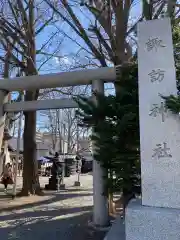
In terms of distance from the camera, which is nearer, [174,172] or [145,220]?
[145,220]

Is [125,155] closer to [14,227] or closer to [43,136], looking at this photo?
[14,227]

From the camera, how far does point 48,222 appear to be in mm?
6285

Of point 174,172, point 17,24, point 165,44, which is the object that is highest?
point 17,24

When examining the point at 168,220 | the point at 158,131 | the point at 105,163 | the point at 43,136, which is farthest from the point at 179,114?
the point at 43,136

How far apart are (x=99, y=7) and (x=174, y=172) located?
20.3 ft

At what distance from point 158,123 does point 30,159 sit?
7496 millimetres

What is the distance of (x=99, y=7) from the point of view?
27.4 ft

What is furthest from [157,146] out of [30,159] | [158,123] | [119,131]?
[30,159]

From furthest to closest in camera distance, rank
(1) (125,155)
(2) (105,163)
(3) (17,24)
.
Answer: (3) (17,24)
(2) (105,163)
(1) (125,155)

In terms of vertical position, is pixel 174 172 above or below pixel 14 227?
above

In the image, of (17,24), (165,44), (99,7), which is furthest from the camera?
(17,24)

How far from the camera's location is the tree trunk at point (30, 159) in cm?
1025

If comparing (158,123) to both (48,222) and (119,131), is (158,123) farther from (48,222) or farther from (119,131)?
(48,222)

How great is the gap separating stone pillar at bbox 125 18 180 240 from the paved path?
1895 mm
